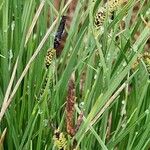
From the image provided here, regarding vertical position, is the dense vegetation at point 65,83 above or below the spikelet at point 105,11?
below

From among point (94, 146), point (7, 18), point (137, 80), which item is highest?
point (7, 18)

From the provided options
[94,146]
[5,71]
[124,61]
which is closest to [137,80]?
[124,61]

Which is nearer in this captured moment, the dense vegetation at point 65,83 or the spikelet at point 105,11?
the spikelet at point 105,11

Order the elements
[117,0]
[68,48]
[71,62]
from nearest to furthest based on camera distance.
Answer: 1. [117,0]
2. [71,62]
3. [68,48]

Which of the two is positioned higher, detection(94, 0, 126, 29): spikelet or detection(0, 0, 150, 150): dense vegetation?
detection(94, 0, 126, 29): spikelet

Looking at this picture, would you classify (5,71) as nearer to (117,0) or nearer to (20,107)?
(20,107)

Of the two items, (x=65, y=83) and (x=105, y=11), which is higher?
(x=105, y=11)

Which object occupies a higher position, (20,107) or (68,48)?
(68,48)

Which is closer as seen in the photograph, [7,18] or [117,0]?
[117,0]

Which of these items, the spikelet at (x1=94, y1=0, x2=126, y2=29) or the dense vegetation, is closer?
the spikelet at (x1=94, y1=0, x2=126, y2=29)

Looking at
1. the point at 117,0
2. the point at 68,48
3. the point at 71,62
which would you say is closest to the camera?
the point at 117,0

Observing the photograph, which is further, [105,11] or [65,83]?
[65,83]
